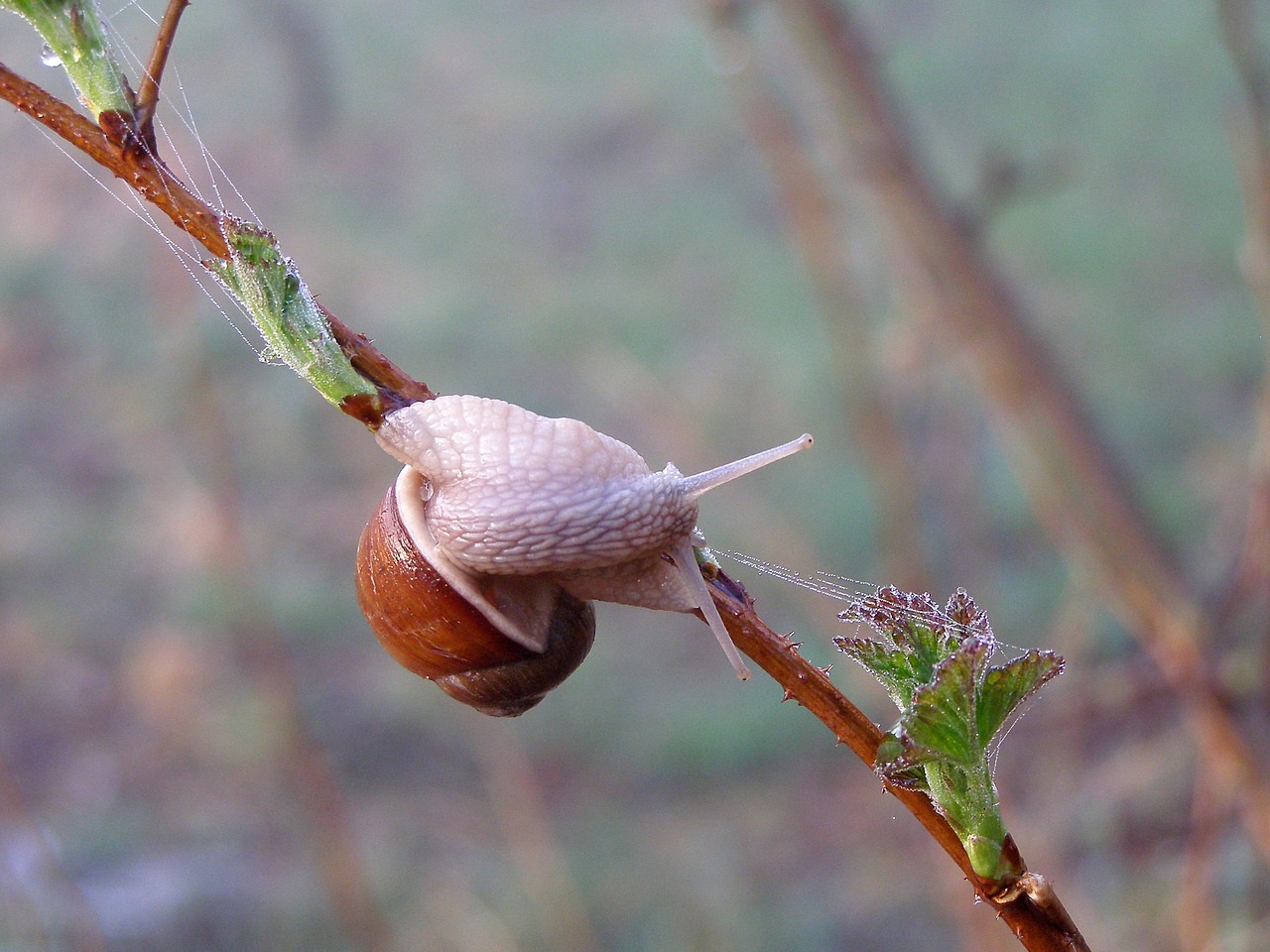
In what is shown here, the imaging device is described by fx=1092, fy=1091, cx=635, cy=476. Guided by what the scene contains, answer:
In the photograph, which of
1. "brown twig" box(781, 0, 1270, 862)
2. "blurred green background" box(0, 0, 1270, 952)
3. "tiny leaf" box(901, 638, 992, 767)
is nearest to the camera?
"tiny leaf" box(901, 638, 992, 767)

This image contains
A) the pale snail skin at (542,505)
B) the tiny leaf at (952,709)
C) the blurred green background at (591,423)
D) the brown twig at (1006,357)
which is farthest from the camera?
the blurred green background at (591,423)

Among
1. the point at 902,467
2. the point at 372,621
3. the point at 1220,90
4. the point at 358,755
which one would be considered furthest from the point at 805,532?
the point at 372,621

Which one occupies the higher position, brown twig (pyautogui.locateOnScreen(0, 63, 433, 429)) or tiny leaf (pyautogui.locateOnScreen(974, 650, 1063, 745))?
brown twig (pyautogui.locateOnScreen(0, 63, 433, 429))

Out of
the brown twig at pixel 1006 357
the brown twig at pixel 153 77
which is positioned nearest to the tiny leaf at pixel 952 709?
the brown twig at pixel 153 77

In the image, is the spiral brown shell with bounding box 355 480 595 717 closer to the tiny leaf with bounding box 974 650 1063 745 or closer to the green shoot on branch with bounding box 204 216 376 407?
the green shoot on branch with bounding box 204 216 376 407

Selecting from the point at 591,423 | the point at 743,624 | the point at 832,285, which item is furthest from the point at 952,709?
the point at 591,423

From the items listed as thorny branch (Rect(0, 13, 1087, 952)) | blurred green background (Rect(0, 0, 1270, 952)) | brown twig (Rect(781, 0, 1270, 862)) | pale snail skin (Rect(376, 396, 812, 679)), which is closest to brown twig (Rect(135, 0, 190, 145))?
thorny branch (Rect(0, 13, 1087, 952))

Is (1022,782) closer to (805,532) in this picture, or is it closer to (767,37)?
(805,532)

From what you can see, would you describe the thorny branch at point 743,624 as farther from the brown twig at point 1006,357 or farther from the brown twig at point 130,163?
the brown twig at point 1006,357
